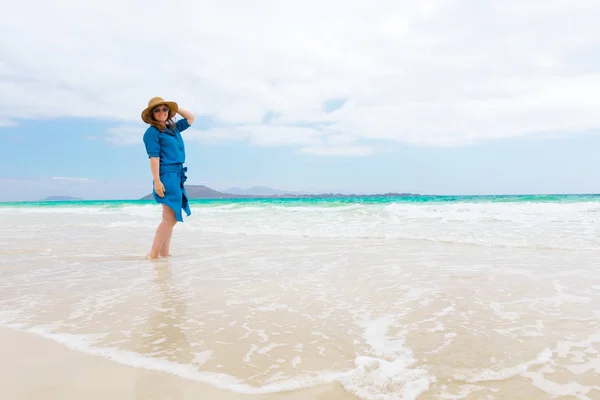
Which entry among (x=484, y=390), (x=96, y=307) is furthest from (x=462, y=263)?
(x=96, y=307)

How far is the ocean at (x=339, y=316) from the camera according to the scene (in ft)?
6.36

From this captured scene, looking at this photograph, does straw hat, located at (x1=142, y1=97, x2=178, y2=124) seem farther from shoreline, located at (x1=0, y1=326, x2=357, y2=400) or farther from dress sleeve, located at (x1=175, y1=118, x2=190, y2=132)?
shoreline, located at (x1=0, y1=326, x2=357, y2=400)

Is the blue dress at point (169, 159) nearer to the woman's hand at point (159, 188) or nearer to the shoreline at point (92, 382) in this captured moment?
the woman's hand at point (159, 188)

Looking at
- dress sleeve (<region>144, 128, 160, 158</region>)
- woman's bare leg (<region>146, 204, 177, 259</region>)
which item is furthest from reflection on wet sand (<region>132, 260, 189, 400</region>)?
dress sleeve (<region>144, 128, 160, 158</region>)

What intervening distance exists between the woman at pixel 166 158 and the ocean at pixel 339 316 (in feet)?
2.04

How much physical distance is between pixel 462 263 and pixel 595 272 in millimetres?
1312

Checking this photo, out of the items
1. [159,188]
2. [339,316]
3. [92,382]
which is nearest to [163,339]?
[92,382]

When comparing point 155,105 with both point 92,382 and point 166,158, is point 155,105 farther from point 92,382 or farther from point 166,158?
point 92,382

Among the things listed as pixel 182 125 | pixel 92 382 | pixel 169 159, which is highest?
pixel 182 125

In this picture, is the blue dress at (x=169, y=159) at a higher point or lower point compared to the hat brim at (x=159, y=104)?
lower

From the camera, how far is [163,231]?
5.78 meters

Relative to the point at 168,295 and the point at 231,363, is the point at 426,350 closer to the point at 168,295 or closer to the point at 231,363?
the point at 231,363

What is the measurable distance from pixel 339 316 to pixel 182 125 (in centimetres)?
396

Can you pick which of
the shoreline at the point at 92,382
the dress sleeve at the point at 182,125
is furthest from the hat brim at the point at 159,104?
the shoreline at the point at 92,382
